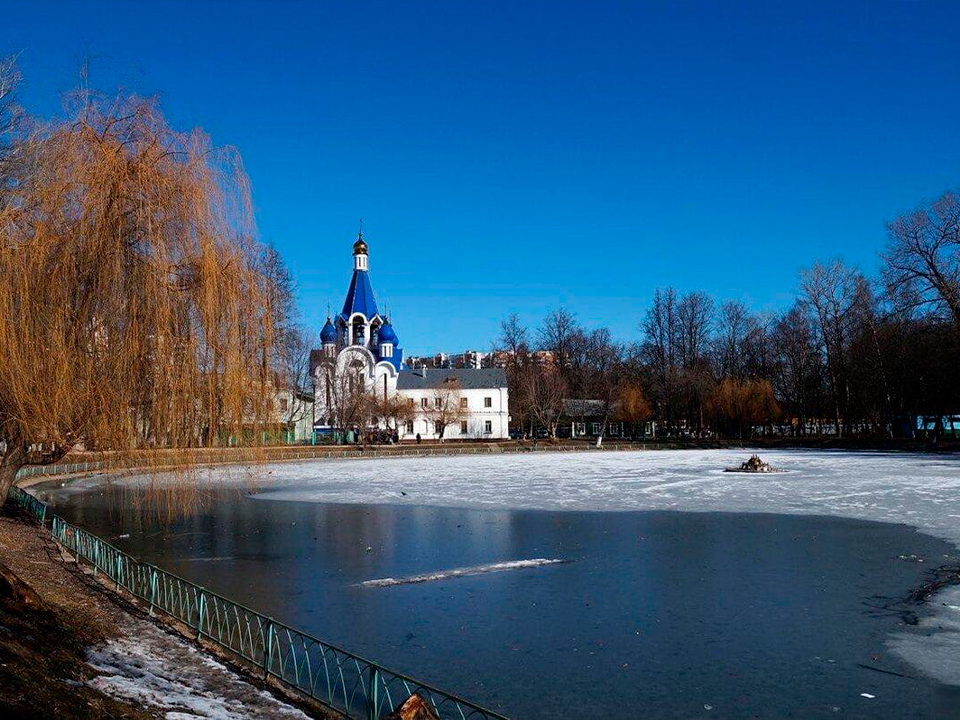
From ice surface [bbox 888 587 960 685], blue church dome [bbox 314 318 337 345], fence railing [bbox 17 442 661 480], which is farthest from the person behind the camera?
blue church dome [bbox 314 318 337 345]

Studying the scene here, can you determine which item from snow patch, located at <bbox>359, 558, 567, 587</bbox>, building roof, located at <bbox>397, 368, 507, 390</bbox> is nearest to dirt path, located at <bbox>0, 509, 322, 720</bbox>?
snow patch, located at <bbox>359, 558, 567, 587</bbox>

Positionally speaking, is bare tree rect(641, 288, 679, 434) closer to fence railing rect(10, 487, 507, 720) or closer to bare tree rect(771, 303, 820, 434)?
bare tree rect(771, 303, 820, 434)

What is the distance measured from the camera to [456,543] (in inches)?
631

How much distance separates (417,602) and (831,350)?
53.3 m

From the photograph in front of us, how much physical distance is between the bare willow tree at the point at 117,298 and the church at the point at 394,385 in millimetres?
52459

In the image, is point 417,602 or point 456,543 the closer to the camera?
point 417,602

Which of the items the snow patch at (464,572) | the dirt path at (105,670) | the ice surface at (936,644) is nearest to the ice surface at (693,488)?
the ice surface at (936,644)

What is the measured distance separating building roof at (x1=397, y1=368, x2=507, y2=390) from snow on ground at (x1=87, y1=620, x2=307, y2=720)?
6830 centimetres

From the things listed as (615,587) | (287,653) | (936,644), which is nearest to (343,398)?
(615,587)

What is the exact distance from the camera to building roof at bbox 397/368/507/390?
253ft

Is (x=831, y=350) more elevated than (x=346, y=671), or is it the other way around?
(x=831, y=350)

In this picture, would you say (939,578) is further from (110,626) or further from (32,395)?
(32,395)

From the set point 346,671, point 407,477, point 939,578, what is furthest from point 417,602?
point 407,477

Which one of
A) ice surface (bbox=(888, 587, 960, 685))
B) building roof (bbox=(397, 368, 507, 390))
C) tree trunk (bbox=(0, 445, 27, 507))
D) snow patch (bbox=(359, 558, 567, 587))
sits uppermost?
building roof (bbox=(397, 368, 507, 390))
